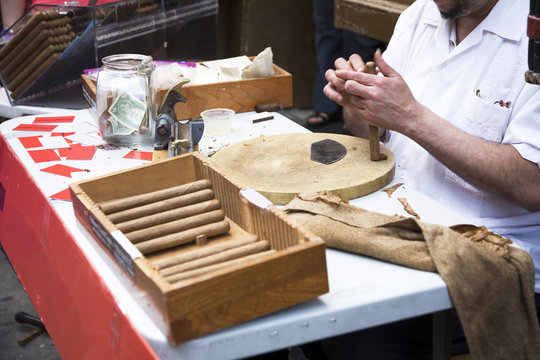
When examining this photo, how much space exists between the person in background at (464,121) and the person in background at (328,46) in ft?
8.27

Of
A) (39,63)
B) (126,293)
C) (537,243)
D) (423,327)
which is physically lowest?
(423,327)

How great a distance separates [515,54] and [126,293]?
4.14 feet

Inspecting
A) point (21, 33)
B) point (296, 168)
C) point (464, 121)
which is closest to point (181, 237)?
point (296, 168)

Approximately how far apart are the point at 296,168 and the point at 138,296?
690mm

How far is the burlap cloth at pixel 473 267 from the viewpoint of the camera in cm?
134

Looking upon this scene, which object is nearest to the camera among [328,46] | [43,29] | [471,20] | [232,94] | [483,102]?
[483,102]

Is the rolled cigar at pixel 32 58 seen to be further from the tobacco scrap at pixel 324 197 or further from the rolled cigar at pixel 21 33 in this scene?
the tobacco scrap at pixel 324 197

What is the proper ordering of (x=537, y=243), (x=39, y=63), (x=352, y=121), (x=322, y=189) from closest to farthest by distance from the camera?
(x=322, y=189) → (x=537, y=243) → (x=352, y=121) → (x=39, y=63)

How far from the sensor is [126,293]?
1.33 m

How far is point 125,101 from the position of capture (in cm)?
209

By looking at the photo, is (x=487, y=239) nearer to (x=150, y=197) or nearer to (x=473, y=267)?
(x=473, y=267)

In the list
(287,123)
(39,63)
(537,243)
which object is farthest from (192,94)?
(537,243)

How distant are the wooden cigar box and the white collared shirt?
599mm

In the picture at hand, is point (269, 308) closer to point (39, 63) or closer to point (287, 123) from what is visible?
point (287, 123)
